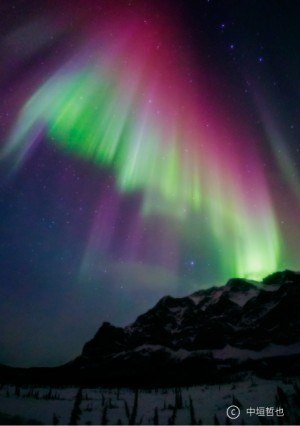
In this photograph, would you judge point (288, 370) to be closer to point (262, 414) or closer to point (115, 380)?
point (115, 380)

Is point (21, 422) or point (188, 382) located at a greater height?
point (188, 382)

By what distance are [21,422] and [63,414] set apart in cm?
778

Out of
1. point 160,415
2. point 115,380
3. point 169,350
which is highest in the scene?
point 169,350

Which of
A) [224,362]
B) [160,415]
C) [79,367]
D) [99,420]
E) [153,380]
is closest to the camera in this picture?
[99,420]

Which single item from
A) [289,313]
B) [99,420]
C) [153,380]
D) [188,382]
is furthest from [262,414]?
[289,313]

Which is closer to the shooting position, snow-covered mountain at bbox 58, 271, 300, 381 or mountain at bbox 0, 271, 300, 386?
mountain at bbox 0, 271, 300, 386

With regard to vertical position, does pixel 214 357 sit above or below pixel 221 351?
below

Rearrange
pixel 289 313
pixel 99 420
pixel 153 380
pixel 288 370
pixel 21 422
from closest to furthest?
pixel 21 422, pixel 99 420, pixel 288 370, pixel 153 380, pixel 289 313

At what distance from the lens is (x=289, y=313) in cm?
18050

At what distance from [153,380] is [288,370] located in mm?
58652

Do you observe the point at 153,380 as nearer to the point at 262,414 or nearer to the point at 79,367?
the point at 79,367

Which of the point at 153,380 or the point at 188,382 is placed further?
the point at 153,380

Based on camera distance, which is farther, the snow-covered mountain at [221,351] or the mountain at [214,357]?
the snow-covered mountain at [221,351]

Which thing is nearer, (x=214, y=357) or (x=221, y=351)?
(x=214, y=357)
